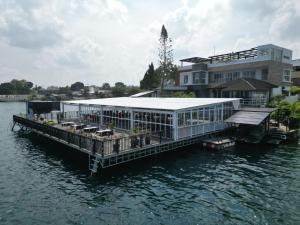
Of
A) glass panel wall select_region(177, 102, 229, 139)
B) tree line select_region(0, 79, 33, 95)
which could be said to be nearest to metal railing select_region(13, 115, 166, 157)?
glass panel wall select_region(177, 102, 229, 139)

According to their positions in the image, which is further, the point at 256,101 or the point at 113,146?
the point at 256,101

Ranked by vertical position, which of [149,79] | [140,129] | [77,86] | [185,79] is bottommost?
[140,129]

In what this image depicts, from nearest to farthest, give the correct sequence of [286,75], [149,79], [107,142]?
[107,142]
[286,75]
[149,79]

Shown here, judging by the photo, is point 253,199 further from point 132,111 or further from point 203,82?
point 203,82

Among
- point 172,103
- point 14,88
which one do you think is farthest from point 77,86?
point 172,103

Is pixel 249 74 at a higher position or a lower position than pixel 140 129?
higher

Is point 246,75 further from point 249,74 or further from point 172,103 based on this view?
point 172,103

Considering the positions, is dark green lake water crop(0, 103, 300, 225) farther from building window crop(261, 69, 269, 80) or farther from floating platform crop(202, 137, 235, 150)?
building window crop(261, 69, 269, 80)
